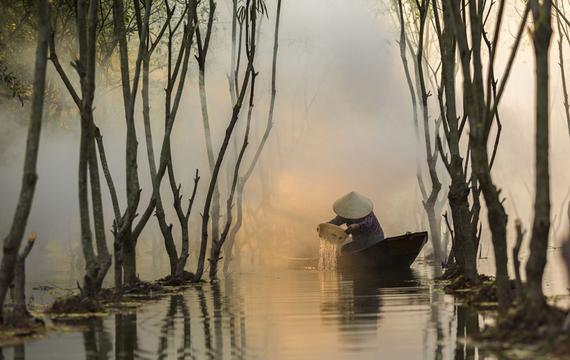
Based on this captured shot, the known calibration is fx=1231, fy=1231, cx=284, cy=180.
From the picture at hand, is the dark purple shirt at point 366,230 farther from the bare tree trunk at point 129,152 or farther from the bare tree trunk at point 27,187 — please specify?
the bare tree trunk at point 27,187

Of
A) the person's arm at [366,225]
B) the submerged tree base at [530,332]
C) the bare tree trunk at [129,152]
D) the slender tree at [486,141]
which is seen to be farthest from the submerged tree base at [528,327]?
the person's arm at [366,225]

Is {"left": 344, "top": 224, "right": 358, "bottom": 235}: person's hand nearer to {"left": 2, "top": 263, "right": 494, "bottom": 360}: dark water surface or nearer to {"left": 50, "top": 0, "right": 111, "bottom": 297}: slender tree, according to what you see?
{"left": 2, "top": 263, "right": 494, "bottom": 360}: dark water surface

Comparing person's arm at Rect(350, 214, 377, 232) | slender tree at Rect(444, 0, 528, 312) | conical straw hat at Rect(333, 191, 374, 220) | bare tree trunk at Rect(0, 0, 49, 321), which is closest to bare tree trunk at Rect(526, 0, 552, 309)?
slender tree at Rect(444, 0, 528, 312)

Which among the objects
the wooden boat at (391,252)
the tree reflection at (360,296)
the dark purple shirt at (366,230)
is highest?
the dark purple shirt at (366,230)

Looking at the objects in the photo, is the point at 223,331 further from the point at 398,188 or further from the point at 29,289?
the point at 398,188

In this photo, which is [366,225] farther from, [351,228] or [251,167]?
[251,167]

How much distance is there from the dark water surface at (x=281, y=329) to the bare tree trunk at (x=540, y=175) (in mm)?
736

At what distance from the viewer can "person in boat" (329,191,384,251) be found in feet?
94.4

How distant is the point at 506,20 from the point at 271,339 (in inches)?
1919

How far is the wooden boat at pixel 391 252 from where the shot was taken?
26.8 metres

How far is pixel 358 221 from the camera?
29.0 metres

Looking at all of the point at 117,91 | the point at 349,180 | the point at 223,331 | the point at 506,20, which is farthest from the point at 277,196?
the point at 223,331

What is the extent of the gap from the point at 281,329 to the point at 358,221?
17447mm

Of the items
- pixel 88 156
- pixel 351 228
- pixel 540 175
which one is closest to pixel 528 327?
pixel 540 175
